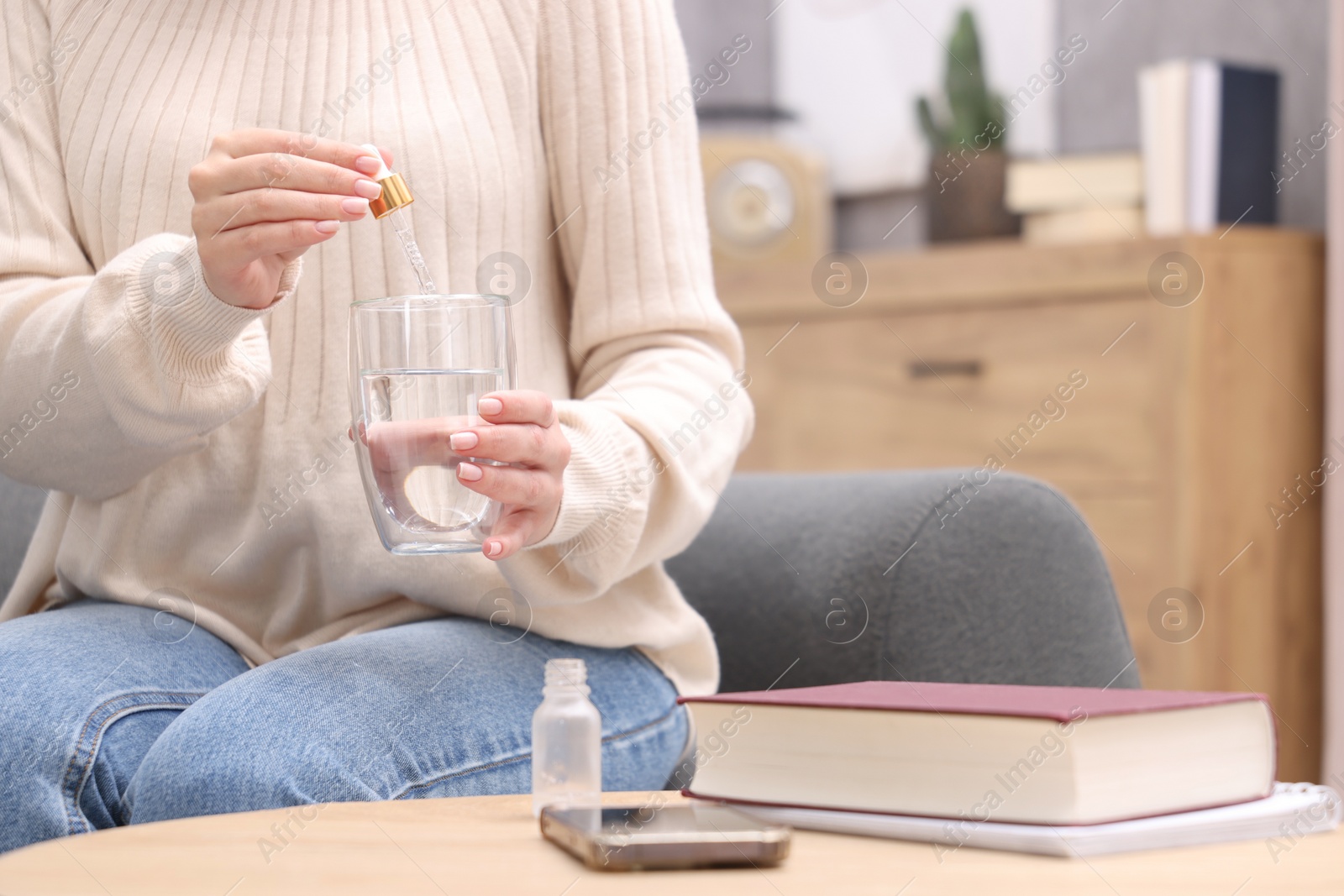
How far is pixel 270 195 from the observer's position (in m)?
0.67

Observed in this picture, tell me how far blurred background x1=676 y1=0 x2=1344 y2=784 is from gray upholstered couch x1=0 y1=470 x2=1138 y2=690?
83cm

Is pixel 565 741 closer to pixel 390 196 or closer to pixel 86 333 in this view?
pixel 390 196

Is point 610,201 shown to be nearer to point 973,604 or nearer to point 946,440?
point 973,604

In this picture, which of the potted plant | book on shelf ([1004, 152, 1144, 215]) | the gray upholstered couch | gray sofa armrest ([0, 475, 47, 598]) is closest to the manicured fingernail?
the gray upholstered couch

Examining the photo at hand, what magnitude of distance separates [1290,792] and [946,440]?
1.49 metres

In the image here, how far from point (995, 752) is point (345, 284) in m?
0.60

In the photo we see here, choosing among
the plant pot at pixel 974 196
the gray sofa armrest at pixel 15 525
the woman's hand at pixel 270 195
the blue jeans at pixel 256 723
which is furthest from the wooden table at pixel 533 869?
the plant pot at pixel 974 196

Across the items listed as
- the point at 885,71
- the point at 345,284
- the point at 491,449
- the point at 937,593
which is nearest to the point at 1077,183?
the point at 885,71

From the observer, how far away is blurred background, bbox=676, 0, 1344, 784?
178 cm

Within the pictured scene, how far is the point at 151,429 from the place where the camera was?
828 mm

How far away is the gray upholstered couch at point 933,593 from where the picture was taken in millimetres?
1004

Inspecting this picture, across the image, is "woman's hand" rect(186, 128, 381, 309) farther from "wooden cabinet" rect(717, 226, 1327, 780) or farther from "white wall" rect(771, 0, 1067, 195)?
"white wall" rect(771, 0, 1067, 195)

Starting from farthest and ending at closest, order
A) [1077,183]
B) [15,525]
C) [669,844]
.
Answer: [1077,183] < [15,525] < [669,844]

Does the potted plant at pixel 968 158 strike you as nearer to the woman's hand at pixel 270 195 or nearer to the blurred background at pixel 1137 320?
the blurred background at pixel 1137 320
